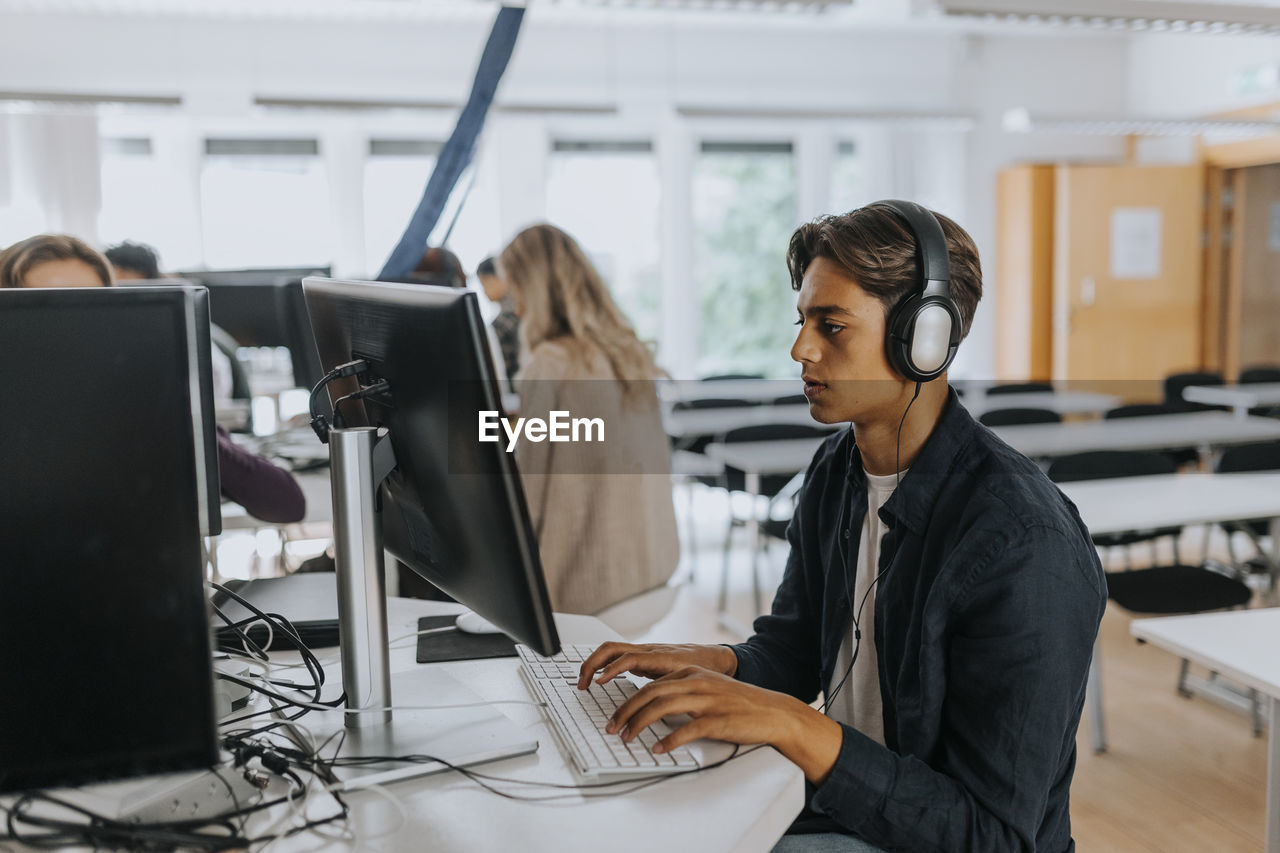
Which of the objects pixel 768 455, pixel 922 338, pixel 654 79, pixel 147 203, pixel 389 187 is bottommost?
pixel 768 455

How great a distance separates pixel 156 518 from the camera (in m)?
0.73

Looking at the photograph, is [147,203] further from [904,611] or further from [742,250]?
[904,611]

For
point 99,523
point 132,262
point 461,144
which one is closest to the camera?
point 99,523

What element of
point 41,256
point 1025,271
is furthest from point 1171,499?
point 1025,271

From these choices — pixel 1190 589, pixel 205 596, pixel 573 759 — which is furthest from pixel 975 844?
pixel 1190 589

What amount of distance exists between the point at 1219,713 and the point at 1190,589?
0.47 metres

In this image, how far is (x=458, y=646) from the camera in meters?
1.40

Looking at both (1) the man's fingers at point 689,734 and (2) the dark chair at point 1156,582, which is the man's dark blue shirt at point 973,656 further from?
(2) the dark chair at point 1156,582

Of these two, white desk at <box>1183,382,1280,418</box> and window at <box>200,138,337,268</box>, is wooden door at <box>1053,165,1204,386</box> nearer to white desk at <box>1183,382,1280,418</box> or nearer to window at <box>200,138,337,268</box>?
white desk at <box>1183,382,1280,418</box>

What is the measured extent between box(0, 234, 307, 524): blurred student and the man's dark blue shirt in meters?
1.37

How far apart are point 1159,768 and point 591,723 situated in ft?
7.44

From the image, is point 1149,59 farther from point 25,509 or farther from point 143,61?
point 25,509

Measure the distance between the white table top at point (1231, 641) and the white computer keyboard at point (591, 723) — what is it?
3.74 ft

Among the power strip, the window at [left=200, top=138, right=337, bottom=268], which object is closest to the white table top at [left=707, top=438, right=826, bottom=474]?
the power strip
